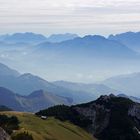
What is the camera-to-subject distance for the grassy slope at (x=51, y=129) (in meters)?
137

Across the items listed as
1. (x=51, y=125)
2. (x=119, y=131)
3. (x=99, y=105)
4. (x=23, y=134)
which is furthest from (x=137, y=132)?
(x=23, y=134)

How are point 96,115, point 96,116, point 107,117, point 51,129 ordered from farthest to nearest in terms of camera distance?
point 96,115 < point 96,116 < point 107,117 < point 51,129

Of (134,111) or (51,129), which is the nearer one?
(51,129)

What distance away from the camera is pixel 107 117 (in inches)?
7279

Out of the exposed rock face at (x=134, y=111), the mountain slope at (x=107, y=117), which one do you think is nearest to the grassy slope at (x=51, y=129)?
the mountain slope at (x=107, y=117)

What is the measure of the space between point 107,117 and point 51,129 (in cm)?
4196

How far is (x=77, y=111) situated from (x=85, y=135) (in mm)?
26421

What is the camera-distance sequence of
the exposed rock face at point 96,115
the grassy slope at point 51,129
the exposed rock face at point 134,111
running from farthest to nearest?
the exposed rock face at point 134,111, the exposed rock face at point 96,115, the grassy slope at point 51,129

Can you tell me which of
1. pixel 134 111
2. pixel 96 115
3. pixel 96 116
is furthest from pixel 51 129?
pixel 134 111

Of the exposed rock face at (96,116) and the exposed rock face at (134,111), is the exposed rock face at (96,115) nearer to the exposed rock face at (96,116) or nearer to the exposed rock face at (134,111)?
the exposed rock face at (96,116)

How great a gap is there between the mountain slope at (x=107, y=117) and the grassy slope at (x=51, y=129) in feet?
34.6

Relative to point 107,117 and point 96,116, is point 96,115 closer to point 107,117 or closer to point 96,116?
point 96,116

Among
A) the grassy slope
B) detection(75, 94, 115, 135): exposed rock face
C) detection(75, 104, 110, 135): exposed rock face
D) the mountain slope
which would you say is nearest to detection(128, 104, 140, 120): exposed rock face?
the mountain slope

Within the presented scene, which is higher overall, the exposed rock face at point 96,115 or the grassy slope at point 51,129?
the grassy slope at point 51,129
